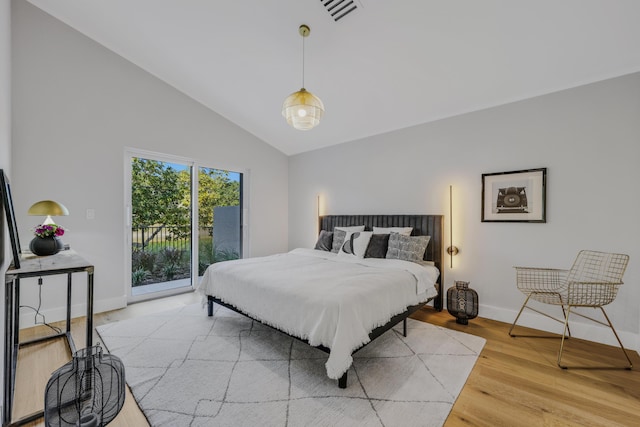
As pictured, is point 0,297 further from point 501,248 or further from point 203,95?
point 501,248

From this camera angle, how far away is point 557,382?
211 cm

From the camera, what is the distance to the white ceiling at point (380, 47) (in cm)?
235

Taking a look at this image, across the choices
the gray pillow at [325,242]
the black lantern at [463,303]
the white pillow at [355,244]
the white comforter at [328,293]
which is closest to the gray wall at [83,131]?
the white comforter at [328,293]

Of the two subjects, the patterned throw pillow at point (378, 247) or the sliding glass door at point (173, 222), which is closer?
the patterned throw pillow at point (378, 247)

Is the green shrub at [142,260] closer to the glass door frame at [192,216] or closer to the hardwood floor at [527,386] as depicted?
the glass door frame at [192,216]

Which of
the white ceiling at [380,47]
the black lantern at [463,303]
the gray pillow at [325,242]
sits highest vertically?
the white ceiling at [380,47]

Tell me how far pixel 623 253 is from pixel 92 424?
4235 millimetres

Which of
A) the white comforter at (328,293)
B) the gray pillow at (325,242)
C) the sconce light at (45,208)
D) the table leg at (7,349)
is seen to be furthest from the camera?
the gray pillow at (325,242)

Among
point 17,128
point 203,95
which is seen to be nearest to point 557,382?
point 203,95

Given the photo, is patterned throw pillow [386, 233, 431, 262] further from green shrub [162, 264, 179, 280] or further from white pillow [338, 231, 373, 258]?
green shrub [162, 264, 179, 280]

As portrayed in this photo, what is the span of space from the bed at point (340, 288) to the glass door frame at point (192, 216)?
1388mm

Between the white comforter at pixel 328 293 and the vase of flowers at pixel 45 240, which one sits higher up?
the vase of flowers at pixel 45 240

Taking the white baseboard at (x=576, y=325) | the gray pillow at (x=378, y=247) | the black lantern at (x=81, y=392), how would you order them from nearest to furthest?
the black lantern at (x=81, y=392) < the white baseboard at (x=576, y=325) < the gray pillow at (x=378, y=247)

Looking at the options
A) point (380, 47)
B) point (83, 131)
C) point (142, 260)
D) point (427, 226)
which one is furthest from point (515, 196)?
point (83, 131)
